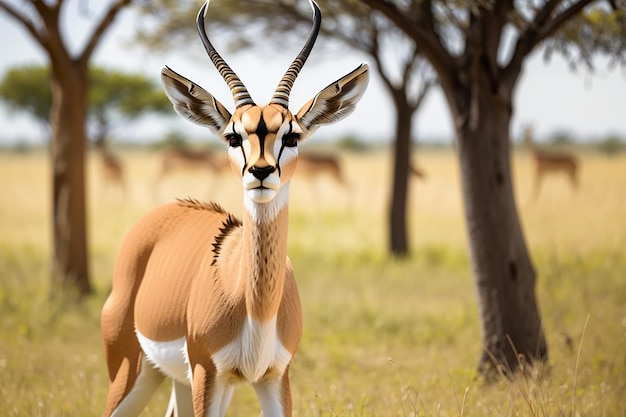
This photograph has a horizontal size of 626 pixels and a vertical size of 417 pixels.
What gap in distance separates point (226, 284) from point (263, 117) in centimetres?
70

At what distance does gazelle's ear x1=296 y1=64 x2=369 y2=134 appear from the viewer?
10.0 feet

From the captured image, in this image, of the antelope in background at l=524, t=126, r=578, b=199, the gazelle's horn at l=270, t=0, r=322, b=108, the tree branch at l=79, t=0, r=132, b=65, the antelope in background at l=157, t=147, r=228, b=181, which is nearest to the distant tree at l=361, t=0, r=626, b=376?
the gazelle's horn at l=270, t=0, r=322, b=108

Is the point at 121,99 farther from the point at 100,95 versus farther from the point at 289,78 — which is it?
the point at 289,78

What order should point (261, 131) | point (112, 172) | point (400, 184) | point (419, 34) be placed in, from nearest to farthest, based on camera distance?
1. point (261, 131)
2. point (419, 34)
3. point (400, 184)
4. point (112, 172)

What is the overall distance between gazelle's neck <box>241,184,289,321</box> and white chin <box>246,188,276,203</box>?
0.40ft

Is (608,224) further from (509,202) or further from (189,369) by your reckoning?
(189,369)

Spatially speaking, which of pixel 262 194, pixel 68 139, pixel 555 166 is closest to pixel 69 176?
pixel 68 139

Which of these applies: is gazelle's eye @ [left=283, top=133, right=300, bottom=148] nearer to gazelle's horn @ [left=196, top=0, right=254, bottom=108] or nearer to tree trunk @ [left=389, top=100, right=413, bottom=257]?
gazelle's horn @ [left=196, top=0, right=254, bottom=108]

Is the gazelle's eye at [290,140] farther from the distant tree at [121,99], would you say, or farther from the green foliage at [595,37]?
the distant tree at [121,99]

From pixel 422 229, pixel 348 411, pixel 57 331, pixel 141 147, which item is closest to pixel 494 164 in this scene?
pixel 348 411

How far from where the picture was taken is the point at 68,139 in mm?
8148

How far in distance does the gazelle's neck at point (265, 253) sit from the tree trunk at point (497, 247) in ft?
9.08

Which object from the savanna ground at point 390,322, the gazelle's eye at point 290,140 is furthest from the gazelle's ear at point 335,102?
the savanna ground at point 390,322

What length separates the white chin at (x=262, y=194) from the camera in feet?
8.96
